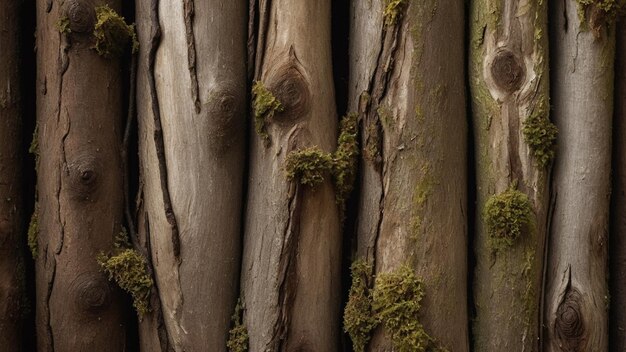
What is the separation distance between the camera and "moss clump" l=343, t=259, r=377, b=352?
2.31 metres

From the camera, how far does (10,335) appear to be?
2498mm

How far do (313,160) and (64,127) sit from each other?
3.09 ft

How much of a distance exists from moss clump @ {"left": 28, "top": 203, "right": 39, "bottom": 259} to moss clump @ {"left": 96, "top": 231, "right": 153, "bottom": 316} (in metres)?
0.28

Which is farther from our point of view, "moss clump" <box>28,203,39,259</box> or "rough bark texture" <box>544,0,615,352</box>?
"moss clump" <box>28,203,39,259</box>

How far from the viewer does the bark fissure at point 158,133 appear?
238 cm

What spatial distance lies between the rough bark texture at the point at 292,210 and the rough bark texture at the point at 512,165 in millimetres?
549

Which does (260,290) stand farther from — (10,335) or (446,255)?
(10,335)

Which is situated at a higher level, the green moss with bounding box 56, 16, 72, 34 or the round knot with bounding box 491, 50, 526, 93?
the green moss with bounding box 56, 16, 72, 34

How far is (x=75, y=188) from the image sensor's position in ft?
7.96

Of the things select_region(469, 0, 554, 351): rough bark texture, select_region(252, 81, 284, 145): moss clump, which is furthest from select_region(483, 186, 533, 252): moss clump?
select_region(252, 81, 284, 145): moss clump

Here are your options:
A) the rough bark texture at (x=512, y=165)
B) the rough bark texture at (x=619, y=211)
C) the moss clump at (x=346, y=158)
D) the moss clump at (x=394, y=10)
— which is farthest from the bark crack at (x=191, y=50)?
the rough bark texture at (x=619, y=211)

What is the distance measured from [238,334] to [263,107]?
81 centimetres

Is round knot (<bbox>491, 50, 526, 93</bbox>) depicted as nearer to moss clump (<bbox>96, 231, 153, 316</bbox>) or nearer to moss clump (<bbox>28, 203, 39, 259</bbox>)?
moss clump (<bbox>96, 231, 153, 316</bbox>)

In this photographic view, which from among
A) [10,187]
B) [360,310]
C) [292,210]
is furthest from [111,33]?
[360,310]
